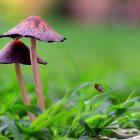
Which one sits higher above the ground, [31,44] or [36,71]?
[31,44]

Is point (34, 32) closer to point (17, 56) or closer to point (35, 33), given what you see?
point (35, 33)

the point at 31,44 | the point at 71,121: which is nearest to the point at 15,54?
the point at 31,44

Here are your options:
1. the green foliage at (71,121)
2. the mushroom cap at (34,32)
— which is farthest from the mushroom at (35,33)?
the green foliage at (71,121)

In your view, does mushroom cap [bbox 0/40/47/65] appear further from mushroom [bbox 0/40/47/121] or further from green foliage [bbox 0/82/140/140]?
green foliage [bbox 0/82/140/140]

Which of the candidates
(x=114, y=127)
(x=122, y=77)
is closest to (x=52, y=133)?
(x=114, y=127)

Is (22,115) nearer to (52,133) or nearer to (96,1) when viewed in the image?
(52,133)

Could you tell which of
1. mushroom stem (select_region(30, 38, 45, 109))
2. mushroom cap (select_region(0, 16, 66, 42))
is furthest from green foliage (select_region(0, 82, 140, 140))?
mushroom cap (select_region(0, 16, 66, 42))

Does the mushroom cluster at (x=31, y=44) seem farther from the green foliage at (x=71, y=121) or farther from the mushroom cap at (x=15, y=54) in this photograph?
the green foliage at (x=71, y=121)

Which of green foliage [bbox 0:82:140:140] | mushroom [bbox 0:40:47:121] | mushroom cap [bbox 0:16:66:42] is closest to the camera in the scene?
green foliage [bbox 0:82:140:140]
